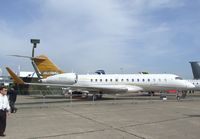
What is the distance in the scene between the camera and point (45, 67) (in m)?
34.3

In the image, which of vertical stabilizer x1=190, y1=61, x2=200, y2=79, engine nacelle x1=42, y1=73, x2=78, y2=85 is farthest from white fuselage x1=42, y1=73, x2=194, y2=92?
vertical stabilizer x1=190, y1=61, x2=200, y2=79

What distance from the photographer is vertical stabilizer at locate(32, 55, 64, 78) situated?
3431 centimetres

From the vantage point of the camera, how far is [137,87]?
1200 inches

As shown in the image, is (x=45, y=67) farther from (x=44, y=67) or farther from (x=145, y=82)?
(x=145, y=82)

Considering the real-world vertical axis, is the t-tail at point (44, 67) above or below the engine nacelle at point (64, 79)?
above

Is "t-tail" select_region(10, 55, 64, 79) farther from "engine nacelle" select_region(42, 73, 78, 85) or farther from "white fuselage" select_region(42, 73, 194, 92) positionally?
"white fuselage" select_region(42, 73, 194, 92)

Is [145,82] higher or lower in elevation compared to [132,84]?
higher

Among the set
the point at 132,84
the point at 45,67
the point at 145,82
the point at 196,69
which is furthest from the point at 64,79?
the point at 196,69

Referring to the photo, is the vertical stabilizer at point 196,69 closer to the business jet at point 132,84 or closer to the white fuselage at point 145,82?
the white fuselage at point 145,82

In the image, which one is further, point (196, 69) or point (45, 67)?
point (196, 69)

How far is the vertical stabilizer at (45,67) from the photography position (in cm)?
3431

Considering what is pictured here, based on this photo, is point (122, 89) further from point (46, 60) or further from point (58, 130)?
point (58, 130)

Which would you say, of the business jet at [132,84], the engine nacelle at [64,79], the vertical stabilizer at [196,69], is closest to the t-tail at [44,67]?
the engine nacelle at [64,79]

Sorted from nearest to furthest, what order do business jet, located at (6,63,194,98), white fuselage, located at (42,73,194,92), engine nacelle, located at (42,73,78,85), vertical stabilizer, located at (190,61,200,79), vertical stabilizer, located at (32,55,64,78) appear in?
business jet, located at (6,63,194,98)
white fuselage, located at (42,73,194,92)
engine nacelle, located at (42,73,78,85)
vertical stabilizer, located at (32,55,64,78)
vertical stabilizer, located at (190,61,200,79)
